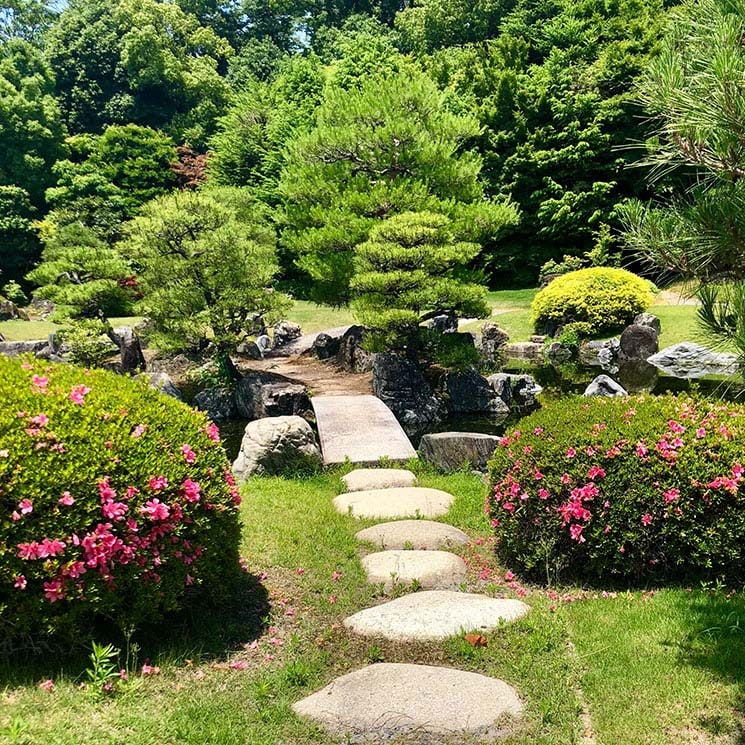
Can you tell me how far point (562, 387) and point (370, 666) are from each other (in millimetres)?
11843

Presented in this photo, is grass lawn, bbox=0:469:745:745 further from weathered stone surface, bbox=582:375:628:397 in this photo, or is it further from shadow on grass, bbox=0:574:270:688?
weathered stone surface, bbox=582:375:628:397

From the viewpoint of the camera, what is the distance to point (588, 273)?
1883cm

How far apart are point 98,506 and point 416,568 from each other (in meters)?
2.29

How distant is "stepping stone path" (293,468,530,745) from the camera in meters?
2.76

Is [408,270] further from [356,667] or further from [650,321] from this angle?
[356,667]

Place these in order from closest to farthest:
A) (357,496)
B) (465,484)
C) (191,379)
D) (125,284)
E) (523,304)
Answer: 1. (357,496)
2. (465,484)
3. (191,379)
4. (523,304)
5. (125,284)

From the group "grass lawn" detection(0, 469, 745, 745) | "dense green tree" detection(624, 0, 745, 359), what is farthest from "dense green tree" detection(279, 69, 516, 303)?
"dense green tree" detection(624, 0, 745, 359)

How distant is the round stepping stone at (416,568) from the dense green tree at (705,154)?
2435 millimetres

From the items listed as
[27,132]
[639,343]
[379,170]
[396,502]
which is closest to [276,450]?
[396,502]

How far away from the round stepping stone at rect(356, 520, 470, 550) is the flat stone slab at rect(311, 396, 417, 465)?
2.60 metres

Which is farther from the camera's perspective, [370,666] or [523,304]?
[523,304]

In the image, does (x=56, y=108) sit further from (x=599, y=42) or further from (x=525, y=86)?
(x=599, y=42)

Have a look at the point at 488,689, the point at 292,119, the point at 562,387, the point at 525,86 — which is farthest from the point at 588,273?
the point at 488,689

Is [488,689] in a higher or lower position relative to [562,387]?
higher
